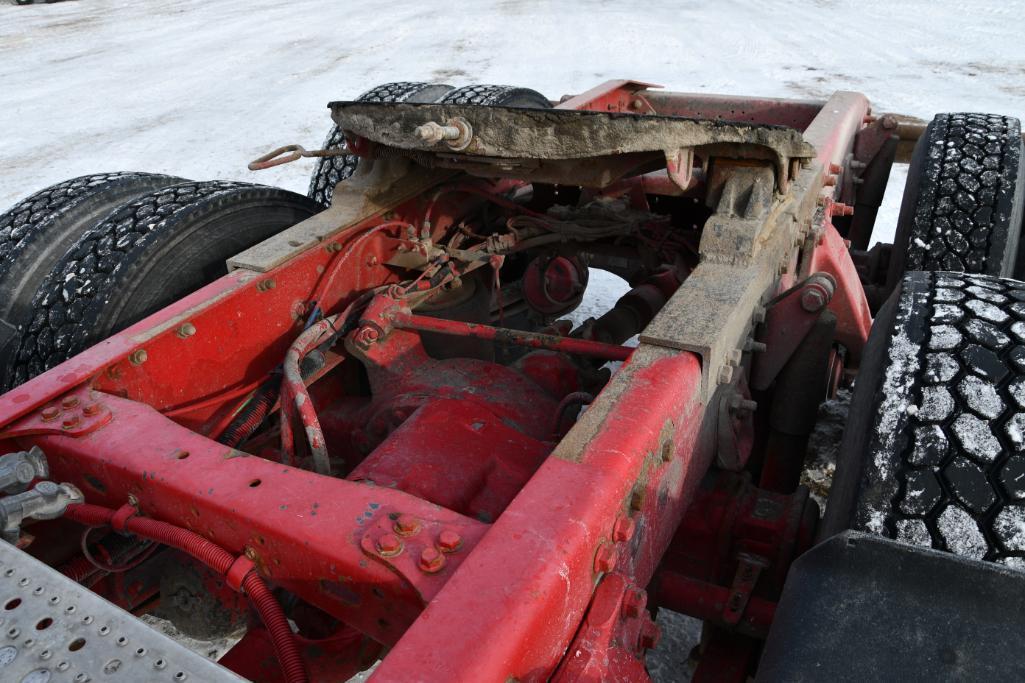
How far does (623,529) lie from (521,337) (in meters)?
0.95

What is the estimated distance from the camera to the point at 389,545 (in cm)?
126

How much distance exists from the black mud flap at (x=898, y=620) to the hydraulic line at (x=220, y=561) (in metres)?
0.76

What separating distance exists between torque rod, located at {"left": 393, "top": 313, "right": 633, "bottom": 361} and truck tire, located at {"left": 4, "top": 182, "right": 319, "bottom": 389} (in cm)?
67

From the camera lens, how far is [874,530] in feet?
4.74

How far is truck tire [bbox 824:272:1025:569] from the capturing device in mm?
1410

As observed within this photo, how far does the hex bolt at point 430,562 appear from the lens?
1219mm

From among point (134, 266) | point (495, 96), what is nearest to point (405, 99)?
point (495, 96)

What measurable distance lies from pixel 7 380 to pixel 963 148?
11.3ft

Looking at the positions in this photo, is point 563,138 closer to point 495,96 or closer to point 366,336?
point 366,336

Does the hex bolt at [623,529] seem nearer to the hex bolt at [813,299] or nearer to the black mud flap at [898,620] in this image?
the black mud flap at [898,620]

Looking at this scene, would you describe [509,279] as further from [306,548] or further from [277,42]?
[277,42]

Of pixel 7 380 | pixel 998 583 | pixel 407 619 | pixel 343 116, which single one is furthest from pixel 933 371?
pixel 7 380

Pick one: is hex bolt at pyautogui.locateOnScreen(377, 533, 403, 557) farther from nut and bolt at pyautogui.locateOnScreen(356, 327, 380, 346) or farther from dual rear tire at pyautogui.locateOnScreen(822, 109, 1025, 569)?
nut and bolt at pyautogui.locateOnScreen(356, 327, 380, 346)

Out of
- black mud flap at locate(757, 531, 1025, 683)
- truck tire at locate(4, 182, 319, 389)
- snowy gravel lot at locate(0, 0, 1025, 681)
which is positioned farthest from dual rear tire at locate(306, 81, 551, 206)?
black mud flap at locate(757, 531, 1025, 683)
